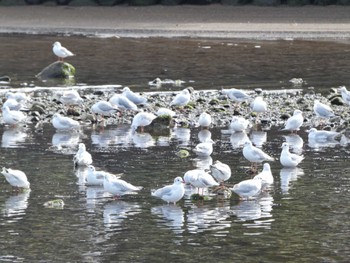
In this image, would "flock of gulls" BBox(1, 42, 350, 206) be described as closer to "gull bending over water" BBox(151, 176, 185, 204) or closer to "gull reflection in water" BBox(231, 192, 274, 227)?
"gull bending over water" BBox(151, 176, 185, 204)

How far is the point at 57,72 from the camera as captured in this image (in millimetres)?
28516

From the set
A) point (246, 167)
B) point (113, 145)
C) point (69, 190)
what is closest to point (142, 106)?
point (113, 145)

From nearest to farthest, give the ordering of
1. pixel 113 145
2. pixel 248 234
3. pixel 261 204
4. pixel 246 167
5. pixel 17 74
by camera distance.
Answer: pixel 248 234 < pixel 261 204 < pixel 246 167 < pixel 113 145 < pixel 17 74

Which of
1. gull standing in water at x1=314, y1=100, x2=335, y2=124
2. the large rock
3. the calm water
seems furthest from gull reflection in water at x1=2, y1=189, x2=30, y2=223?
the large rock

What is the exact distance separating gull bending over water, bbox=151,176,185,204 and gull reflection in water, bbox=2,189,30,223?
6.24 ft

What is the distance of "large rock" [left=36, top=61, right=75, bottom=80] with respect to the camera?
1121 inches

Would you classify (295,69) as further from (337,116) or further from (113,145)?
(113,145)

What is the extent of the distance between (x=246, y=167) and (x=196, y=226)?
3.92 m

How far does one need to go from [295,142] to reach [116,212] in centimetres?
629

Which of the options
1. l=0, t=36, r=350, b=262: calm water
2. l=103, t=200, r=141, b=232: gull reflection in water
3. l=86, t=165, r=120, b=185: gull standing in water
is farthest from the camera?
l=86, t=165, r=120, b=185: gull standing in water

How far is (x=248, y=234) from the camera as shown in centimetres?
1330

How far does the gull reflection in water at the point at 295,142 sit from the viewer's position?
19144mm

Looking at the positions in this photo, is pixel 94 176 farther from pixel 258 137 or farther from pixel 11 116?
pixel 11 116

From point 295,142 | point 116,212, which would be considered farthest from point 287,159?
point 116,212
